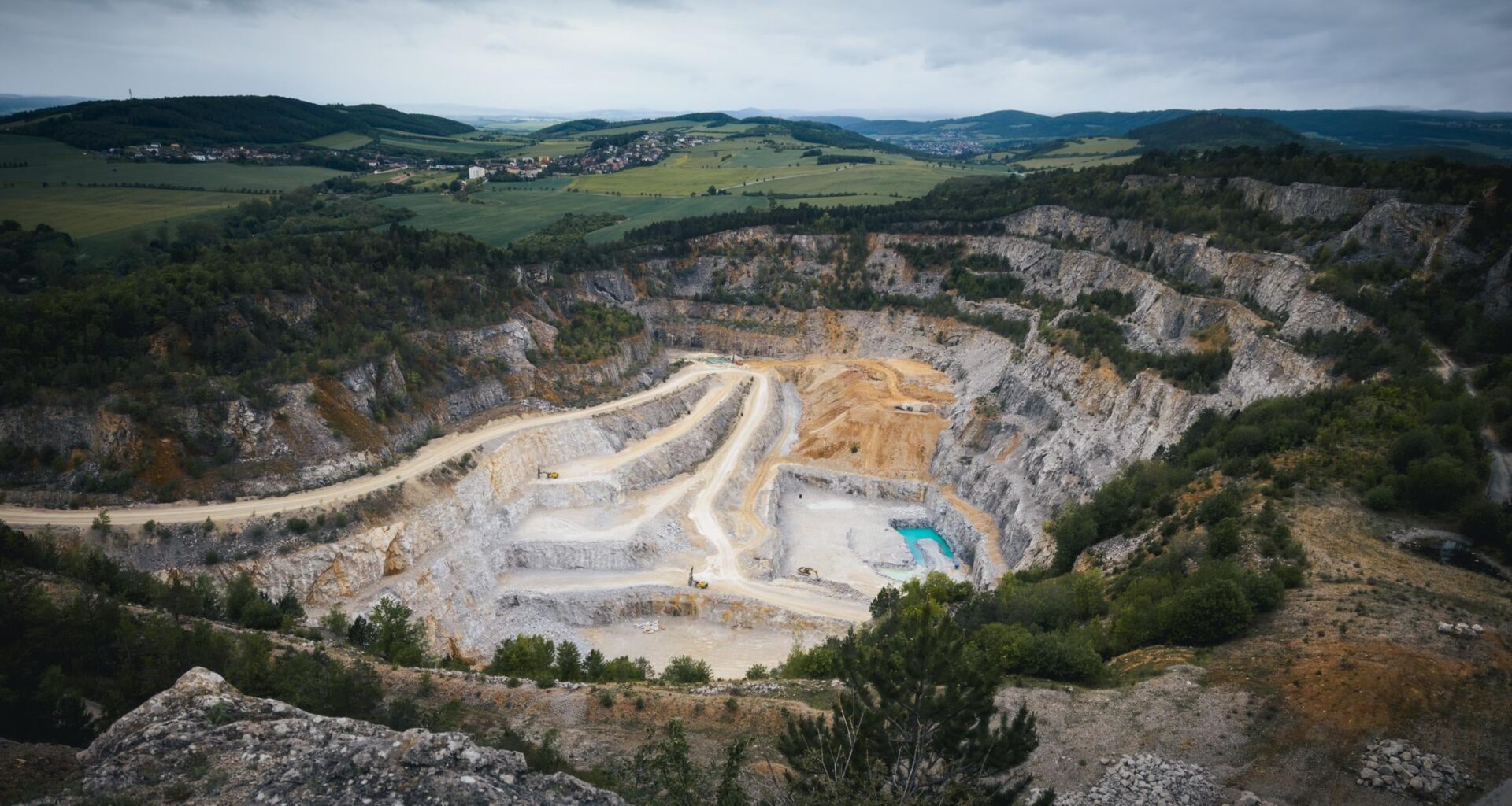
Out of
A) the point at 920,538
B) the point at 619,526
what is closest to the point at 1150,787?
the point at 619,526

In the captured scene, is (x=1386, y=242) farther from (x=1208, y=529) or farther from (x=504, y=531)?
(x=504, y=531)

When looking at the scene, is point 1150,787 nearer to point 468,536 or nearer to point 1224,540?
point 1224,540

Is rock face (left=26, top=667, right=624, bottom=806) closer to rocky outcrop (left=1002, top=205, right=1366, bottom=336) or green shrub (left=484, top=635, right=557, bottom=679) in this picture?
green shrub (left=484, top=635, right=557, bottom=679)

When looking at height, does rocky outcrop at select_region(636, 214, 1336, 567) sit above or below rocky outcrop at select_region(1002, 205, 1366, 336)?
below

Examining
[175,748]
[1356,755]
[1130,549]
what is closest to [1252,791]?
[1356,755]

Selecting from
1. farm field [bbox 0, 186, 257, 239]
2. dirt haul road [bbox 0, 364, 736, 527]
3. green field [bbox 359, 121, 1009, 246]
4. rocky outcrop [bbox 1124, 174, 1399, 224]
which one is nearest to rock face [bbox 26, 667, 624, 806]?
dirt haul road [bbox 0, 364, 736, 527]

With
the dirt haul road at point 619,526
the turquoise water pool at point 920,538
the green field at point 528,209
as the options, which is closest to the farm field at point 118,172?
the green field at point 528,209

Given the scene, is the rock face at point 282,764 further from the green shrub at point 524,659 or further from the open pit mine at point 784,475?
the open pit mine at point 784,475
